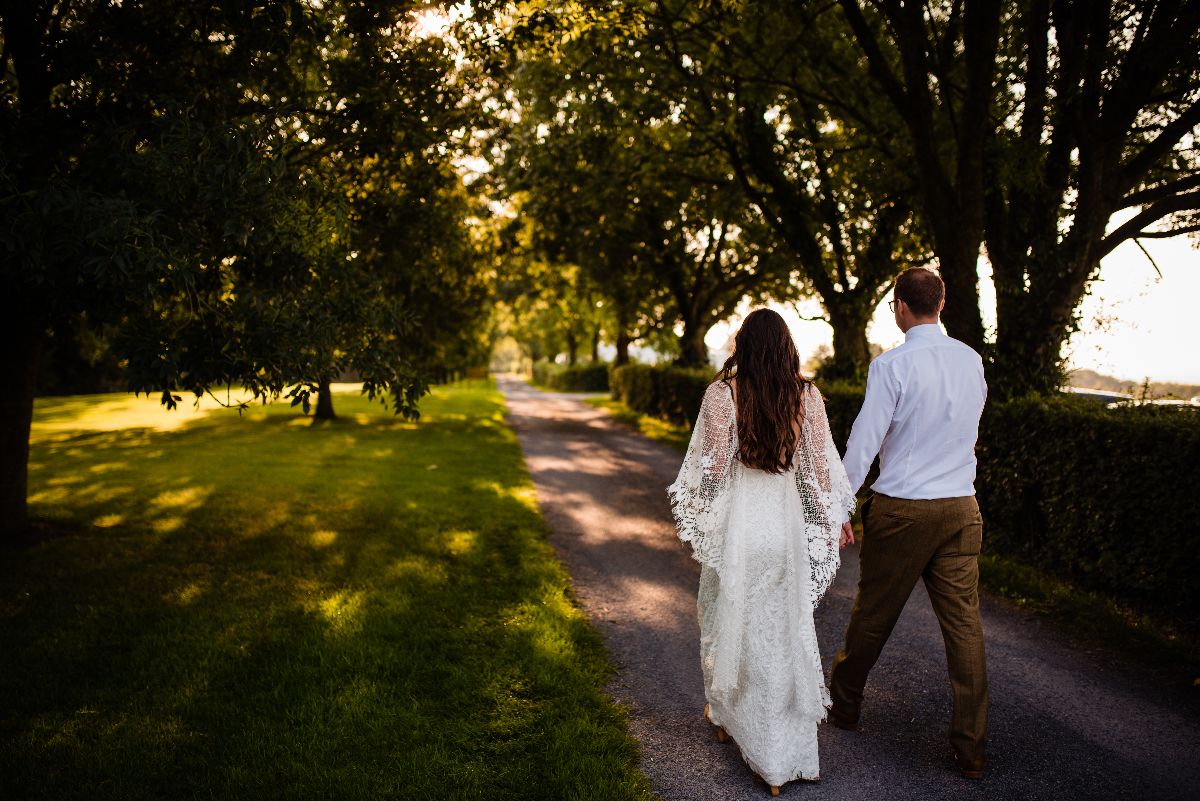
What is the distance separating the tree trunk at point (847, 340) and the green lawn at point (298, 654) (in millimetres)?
7355

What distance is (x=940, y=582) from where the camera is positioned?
3469 millimetres

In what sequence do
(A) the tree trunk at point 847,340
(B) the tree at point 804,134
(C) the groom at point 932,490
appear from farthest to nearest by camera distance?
1. (A) the tree trunk at point 847,340
2. (B) the tree at point 804,134
3. (C) the groom at point 932,490

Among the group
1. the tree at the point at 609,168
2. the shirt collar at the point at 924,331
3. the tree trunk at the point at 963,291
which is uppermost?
the tree at the point at 609,168

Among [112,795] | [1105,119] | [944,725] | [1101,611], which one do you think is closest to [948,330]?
[1105,119]

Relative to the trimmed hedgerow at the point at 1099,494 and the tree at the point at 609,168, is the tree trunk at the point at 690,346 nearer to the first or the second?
the tree at the point at 609,168

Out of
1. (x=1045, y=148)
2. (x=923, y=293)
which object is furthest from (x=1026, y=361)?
(x=923, y=293)

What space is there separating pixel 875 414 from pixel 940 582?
948 millimetres

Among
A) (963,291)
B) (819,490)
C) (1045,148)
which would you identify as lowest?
(819,490)

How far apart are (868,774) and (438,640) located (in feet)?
9.75

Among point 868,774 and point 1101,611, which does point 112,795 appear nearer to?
point 868,774

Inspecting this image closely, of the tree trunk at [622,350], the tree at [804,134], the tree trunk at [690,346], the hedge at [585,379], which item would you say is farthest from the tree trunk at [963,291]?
the hedge at [585,379]

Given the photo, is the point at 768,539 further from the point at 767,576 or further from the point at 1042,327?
the point at 1042,327

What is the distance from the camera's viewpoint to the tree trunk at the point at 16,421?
22.0 feet

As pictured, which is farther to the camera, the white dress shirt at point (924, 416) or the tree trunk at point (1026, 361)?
the tree trunk at point (1026, 361)
